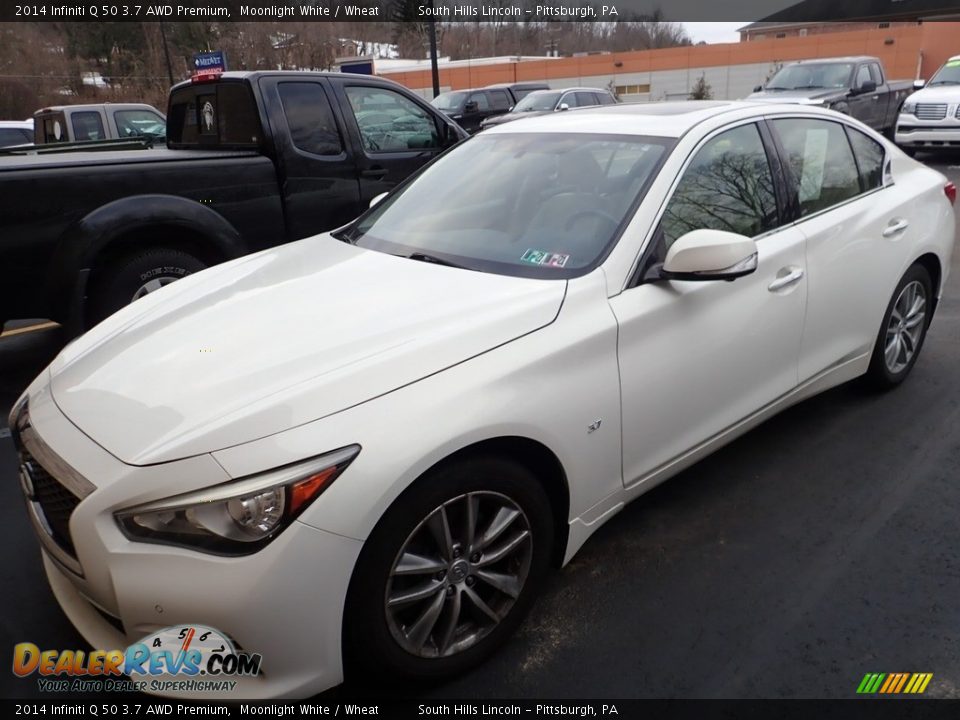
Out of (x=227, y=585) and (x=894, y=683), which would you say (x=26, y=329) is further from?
(x=894, y=683)

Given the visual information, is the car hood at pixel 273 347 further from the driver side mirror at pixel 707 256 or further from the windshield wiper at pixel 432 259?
the driver side mirror at pixel 707 256

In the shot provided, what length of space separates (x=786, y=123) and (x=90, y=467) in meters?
3.25

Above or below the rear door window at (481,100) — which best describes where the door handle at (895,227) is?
below

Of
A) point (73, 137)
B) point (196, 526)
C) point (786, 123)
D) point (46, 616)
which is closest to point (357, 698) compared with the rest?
point (196, 526)

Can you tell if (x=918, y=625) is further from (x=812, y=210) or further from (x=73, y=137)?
(x=73, y=137)

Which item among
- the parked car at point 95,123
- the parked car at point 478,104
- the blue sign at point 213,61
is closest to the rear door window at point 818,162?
the parked car at point 95,123

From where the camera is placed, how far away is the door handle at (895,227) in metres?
3.82

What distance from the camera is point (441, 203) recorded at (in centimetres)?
339

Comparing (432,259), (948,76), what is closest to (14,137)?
(432,259)

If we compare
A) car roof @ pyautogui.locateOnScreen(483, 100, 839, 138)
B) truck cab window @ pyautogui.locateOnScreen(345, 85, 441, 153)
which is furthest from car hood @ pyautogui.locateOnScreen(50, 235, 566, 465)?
A: truck cab window @ pyautogui.locateOnScreen(345, 85, 441, 153)

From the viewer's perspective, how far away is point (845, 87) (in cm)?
1432

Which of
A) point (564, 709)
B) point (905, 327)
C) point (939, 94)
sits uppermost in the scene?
point (939, 94)

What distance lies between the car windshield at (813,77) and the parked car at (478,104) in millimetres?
7513

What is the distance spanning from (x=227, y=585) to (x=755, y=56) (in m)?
45.0
